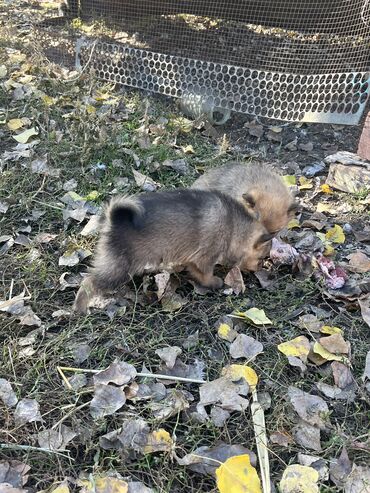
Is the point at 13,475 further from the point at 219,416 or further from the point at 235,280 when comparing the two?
the point at 235,280

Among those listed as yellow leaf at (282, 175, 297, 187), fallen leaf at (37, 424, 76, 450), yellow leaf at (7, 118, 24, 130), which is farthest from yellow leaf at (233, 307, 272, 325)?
yellow leaf at (7, 118, 24, 130)

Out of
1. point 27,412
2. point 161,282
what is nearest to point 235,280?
point 161,282

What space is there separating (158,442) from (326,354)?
103cm

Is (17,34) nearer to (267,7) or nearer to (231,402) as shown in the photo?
(267,7)

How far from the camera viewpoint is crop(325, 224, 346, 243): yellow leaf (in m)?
3.68

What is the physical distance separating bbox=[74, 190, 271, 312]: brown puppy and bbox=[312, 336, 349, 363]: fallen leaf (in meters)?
0.76

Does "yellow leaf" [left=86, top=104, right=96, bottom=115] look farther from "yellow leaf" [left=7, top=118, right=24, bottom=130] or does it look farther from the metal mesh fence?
the metal mesh fence

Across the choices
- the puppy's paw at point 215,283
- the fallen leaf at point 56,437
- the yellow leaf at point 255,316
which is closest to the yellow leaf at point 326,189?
the puppy's paw at point 215,283

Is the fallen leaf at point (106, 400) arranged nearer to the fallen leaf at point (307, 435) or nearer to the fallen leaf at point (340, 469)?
the fallen leaf at point (307, 435)

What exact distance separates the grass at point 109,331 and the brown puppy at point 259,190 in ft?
1.19

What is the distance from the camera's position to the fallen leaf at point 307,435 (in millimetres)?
2344

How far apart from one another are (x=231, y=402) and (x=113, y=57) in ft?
13.4

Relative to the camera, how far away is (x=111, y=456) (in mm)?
2223

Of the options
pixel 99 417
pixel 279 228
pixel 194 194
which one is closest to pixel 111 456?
pixel 99 417
